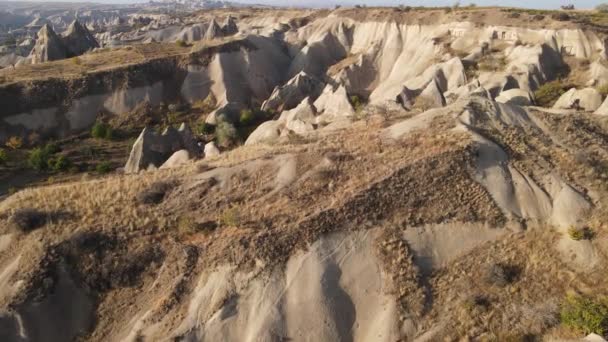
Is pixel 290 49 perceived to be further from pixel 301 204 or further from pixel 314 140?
pixel 301 204

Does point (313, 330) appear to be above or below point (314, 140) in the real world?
below

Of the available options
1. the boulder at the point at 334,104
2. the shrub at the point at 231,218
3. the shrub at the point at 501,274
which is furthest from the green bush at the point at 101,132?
the shrub at the point at 501,274

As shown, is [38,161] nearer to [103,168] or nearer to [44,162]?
[44,162]

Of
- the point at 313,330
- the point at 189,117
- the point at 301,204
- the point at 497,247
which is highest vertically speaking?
the point at 301,204

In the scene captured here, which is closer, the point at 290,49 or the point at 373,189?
the point at 373,189

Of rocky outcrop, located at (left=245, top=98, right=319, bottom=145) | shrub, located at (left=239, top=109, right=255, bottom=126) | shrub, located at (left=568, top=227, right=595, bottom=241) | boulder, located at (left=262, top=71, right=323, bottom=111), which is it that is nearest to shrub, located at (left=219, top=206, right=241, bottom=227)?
shrub, located at (left=568, top=227, right=595, bottom=241)

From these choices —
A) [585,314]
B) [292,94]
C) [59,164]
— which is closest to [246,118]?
[292,94]

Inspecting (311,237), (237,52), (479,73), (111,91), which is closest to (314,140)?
(311,237)
